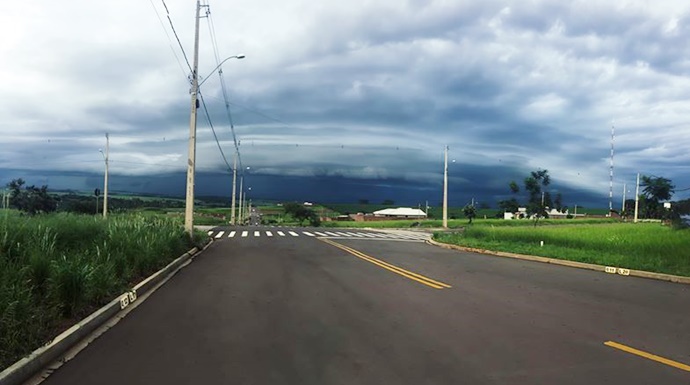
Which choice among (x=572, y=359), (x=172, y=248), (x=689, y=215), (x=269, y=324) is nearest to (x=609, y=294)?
(x=572, y=359)

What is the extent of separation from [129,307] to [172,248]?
26.1ft

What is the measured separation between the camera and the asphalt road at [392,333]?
5.48m

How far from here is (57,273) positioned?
7.83 meters

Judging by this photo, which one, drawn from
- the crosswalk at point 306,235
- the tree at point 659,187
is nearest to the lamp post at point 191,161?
the crosswalk at point 306,235

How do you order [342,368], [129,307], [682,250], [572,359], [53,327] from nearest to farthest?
[342,368]
[572,359]
[53,327]
[129,307]
[682,250]

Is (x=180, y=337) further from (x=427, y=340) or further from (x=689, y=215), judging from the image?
(x=689, y=215)

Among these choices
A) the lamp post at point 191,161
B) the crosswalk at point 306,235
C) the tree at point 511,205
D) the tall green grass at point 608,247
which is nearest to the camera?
the tall green grass at point 608,247

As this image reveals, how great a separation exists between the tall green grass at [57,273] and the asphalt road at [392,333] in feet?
2.07

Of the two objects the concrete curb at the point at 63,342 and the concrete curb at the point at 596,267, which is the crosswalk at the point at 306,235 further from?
the concrete curb at the point at 63,342

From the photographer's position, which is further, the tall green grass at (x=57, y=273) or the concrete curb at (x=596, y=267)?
the concrete curb at (x=596, y=267)

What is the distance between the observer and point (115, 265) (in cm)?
1087

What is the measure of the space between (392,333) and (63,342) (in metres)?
4.30

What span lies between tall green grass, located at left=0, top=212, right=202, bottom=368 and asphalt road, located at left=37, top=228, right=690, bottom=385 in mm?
630

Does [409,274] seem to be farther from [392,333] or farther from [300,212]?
[300,212]
